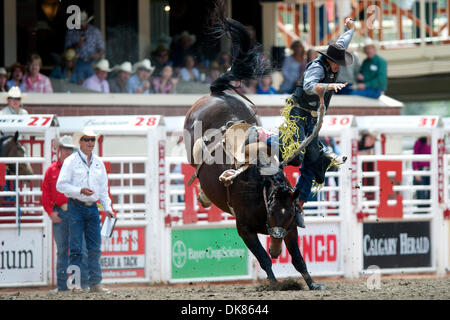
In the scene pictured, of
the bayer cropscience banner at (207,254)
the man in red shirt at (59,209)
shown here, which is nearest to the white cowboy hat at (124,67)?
the bayer cropscience banner at (207,254)

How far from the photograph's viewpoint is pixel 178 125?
38.3ft

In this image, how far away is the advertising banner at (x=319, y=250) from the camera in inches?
458

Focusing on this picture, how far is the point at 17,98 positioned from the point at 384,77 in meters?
7.37

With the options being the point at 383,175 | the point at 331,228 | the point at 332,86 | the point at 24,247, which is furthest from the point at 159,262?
the point at 332,86

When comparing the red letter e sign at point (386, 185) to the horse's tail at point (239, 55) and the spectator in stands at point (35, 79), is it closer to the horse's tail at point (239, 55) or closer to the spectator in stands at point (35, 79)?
the horse's tail at point (239, 55)

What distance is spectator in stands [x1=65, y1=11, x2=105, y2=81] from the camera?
14500 mm

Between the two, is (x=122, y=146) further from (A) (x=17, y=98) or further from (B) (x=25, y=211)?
(B) (x=25, y=211)

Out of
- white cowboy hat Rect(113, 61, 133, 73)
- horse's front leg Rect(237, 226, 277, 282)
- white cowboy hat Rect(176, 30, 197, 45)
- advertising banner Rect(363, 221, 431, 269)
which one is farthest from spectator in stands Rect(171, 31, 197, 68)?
horse's front leg Rect(237, 226, 277, 282)

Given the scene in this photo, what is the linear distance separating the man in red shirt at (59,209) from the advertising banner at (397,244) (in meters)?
3.97

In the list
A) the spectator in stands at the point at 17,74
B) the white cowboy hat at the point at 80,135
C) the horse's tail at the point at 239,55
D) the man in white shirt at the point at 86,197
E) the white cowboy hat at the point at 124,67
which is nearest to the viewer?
the horse's tail at the point at 239,55

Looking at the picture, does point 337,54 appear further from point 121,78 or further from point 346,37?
point 121,78

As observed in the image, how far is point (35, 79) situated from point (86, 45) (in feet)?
3.61

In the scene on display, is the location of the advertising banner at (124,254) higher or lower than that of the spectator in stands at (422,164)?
lower

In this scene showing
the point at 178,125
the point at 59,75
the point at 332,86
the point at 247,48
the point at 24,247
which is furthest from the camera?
the point at 59,75
